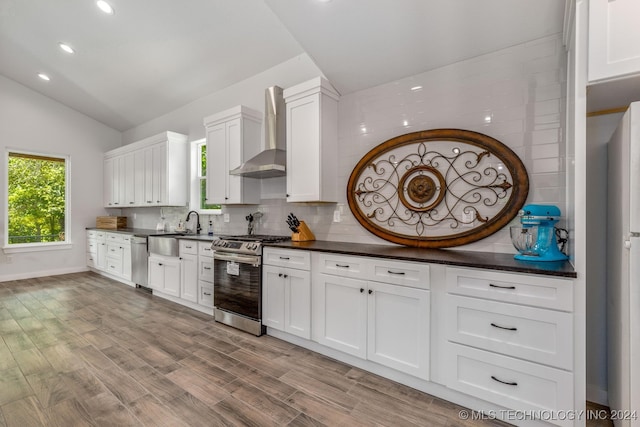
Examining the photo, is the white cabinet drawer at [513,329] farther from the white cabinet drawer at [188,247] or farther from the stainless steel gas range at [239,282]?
the white cabinet drawer at [188,247]

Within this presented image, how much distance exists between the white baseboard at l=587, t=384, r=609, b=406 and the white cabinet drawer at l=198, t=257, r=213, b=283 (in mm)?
3467

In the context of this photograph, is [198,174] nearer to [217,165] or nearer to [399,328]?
[217,165]

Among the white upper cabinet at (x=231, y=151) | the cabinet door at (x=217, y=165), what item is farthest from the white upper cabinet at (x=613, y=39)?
the cabinet door at (x=217, y=165)

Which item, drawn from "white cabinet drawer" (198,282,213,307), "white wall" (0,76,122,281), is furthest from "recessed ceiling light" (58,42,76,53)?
"white cabinet drawer" (198,282,213,307)

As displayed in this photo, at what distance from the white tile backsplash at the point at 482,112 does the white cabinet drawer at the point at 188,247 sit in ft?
5.13

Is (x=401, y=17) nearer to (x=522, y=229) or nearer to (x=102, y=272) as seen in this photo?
(x=522, y=229)

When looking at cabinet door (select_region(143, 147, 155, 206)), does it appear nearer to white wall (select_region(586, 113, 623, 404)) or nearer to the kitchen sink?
the kitchen sink

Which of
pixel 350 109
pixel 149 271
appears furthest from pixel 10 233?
pixel 350 109

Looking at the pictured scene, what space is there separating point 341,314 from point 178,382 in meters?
1.30

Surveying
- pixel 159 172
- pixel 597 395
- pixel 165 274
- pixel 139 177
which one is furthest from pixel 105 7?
pixel 597 395

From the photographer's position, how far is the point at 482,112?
2.39 metres

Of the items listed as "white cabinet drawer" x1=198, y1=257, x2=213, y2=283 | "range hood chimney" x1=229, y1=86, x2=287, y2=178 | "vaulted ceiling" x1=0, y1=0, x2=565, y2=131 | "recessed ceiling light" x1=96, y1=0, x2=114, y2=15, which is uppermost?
"recessed ceiling light" x1=96, y1=0, x2=114, y2=15

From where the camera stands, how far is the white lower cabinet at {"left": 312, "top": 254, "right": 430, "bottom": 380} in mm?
2033

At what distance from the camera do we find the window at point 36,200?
17.7ft
